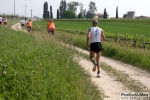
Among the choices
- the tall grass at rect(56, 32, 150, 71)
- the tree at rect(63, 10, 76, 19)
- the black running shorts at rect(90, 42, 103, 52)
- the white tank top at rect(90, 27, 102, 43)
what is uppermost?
the tree at rect(63, 10, 76, 19)

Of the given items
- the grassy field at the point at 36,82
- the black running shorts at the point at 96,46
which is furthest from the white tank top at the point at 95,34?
the grassy field at the point at 36,82

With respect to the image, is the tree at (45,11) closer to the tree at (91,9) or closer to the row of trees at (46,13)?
the row of trees at (46,13)

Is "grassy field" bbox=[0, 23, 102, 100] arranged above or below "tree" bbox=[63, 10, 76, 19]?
below

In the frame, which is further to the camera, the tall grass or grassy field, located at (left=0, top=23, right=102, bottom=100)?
the tall grass

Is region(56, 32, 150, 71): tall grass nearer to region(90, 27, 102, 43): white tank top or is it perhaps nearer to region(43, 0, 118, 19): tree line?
region(90, 27, 102, 43): white tank top

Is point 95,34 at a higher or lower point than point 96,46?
higher

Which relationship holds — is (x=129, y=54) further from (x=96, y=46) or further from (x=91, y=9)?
(x=91, y=9)

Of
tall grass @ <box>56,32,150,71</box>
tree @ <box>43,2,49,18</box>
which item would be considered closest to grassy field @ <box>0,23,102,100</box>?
tall grass @ <box>56,32,150,71</box>

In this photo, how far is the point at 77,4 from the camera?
14012cm

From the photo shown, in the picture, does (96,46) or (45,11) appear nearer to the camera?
(96,46)

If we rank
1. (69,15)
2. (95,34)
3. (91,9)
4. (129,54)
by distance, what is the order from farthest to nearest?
(91,9), (69,15), (129,54), (95,34)

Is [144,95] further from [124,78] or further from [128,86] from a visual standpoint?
[124,78]

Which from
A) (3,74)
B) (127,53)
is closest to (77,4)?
(127,53)

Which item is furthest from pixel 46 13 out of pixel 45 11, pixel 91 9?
pixel 91 9
